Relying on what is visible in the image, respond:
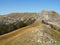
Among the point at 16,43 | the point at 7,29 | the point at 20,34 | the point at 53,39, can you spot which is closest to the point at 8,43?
the point at 16,43

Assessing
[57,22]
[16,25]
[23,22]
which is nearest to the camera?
[16,25]

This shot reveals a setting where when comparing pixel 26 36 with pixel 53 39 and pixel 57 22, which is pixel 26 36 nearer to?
pixel 53 39

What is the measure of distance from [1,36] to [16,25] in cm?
734

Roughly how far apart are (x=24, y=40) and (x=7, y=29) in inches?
209

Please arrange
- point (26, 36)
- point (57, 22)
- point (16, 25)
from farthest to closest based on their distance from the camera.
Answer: point (57, 22) < point (16, 25) < point (26, 36)

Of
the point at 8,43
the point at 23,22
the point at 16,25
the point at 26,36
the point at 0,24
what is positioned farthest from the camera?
the point at 23,22

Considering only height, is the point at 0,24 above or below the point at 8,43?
above

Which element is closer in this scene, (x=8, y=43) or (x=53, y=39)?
(x=8, y=43)

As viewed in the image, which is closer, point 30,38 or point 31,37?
point 30,38

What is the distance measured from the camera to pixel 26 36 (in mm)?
29484

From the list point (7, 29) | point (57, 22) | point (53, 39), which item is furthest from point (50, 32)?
point (57, 22)

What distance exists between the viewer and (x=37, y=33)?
30812 millimetres

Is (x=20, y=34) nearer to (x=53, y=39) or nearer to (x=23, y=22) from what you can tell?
(x=53, y=39)

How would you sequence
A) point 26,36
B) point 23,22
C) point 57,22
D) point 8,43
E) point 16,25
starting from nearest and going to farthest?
point 8,43
point 26,36
point 16,25
point 23,22
point 57,22
